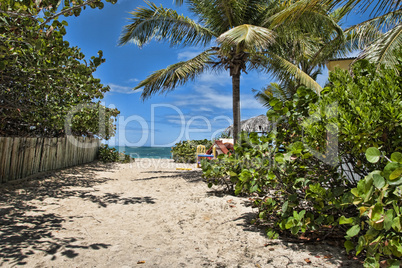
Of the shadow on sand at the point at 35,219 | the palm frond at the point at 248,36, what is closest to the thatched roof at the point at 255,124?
the palm frond at the point at 248,36

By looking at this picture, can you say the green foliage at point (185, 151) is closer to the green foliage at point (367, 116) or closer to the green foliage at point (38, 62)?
the green foliage at point (38, 62)

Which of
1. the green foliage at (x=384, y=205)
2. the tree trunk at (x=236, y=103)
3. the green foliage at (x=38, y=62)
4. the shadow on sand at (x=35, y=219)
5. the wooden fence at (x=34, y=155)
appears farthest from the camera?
the tree trunk at (x=236, y=103)

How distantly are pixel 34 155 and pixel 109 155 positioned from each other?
757 cm

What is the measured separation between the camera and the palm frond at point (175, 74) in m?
8.31

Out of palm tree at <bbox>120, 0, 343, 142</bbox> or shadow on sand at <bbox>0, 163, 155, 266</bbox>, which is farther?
palm tree at <bbox>120, 0, 343, 142</bbox>

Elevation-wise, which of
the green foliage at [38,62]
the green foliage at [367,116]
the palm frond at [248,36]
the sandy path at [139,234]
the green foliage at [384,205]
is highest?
the palm frond at [248,36]

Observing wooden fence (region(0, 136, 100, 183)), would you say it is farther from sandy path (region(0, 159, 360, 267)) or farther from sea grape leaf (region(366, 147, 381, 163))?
sea grape leaf (region(366, 147, 381, 163))

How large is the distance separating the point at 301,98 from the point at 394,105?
101 cm

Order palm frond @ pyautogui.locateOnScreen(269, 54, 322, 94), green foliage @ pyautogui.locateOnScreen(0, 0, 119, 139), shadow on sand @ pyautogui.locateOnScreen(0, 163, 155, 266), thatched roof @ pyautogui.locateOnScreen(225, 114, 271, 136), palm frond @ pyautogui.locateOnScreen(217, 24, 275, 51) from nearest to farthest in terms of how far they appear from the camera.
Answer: shadow on sand @ pyautogui.locateOnScreen(0, 163, 155, 266) → green foliage @ pyautogui.locateOnScreen(0, 0, 119, 139) → palm frond @ pyautogui.locateOnScreen(217, 24, 275, 51) → palm frond @ pyautogui.locateOnScreen(269, 54, 322, 94) → thatched roof @ pyautogui.locateOnScreen(225, 114, 271, 136)

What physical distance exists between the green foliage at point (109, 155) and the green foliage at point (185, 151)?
10.2 feet

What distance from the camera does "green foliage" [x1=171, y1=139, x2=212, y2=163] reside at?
15000 millimetres

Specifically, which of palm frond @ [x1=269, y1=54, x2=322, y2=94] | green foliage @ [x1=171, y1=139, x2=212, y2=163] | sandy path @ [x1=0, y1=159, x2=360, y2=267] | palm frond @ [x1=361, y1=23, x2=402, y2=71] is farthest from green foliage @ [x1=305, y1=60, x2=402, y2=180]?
green foliage @ [x1=171, y1=139, x2=212, y2=163]

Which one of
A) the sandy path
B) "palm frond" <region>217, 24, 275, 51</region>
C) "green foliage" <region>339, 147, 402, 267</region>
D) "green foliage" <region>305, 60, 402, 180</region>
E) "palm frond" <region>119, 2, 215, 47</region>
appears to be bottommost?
the sandy path

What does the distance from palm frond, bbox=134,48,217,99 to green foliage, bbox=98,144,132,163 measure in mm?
7235
